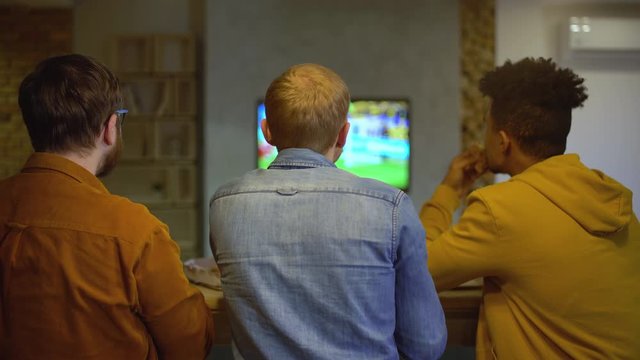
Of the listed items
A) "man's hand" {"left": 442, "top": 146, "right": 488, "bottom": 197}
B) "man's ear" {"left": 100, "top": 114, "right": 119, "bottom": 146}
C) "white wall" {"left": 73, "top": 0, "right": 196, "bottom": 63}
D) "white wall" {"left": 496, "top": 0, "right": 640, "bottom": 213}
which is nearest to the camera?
"man's ear" {"left": 100, "top": 114, "right": 119, "bottom": 146}

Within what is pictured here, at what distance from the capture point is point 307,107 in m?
1.01

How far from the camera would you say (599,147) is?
3.22 metres

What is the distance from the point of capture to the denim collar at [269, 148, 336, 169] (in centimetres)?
101

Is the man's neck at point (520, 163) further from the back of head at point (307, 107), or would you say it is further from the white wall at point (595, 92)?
the white wall at point (595, 92)

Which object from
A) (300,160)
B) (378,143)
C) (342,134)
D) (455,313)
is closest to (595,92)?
(378,143)

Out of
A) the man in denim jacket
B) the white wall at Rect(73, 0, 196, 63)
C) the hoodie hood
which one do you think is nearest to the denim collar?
the man in denim jacket

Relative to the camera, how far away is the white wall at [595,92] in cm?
319

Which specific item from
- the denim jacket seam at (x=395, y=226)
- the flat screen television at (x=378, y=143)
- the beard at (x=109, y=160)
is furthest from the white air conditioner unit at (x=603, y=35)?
the beard at (x=109, y=160)

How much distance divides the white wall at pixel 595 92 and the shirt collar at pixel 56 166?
259 centimetres

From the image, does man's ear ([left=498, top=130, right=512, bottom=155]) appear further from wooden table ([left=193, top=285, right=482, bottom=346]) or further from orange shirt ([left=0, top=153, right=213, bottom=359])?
orange shirt ([left=0, top=153, right=213, bottom=359])

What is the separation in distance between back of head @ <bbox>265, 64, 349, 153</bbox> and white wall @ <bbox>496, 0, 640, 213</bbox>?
2348 mm

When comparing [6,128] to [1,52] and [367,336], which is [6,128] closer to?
[1,52]

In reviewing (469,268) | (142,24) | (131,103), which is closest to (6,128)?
(131,103)

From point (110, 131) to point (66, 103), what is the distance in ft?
0.29
